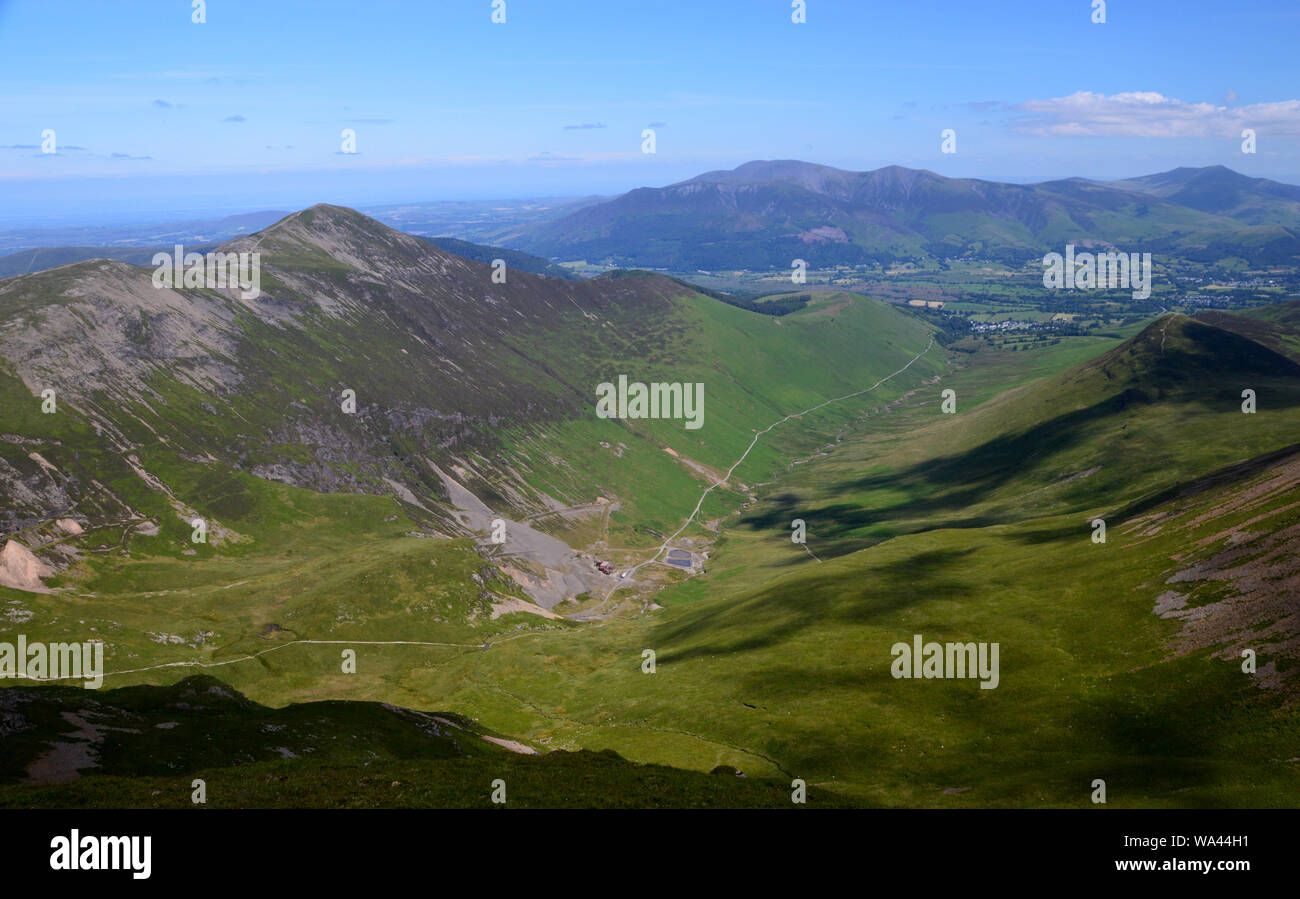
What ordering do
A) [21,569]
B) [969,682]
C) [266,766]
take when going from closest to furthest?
[266,766]
[969,682]
[21,569]

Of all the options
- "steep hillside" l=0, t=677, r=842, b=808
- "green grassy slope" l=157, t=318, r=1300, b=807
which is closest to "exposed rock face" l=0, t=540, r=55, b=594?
"green grassy slope" l=157, t=318, r=1300, b=807

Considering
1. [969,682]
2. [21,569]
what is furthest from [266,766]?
[21,569]

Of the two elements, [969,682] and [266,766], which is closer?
[266,766]

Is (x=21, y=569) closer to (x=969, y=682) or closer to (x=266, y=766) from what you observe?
(x=266, y=766)

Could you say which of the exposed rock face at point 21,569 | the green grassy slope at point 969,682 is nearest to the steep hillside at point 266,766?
the green grassy slope at point 969,682

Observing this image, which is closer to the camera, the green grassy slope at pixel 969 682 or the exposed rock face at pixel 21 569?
the green grassy slope at pixel 969 682

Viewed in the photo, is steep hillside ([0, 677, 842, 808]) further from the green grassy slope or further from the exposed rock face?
the exposed rock face

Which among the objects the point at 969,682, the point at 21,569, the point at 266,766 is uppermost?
the point at 266,766

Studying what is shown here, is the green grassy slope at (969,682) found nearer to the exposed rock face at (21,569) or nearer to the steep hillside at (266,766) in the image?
the steep hillside at (266,766)

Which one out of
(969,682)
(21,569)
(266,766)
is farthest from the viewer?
(21,569)

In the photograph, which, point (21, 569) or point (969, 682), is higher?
point (21, 569)
